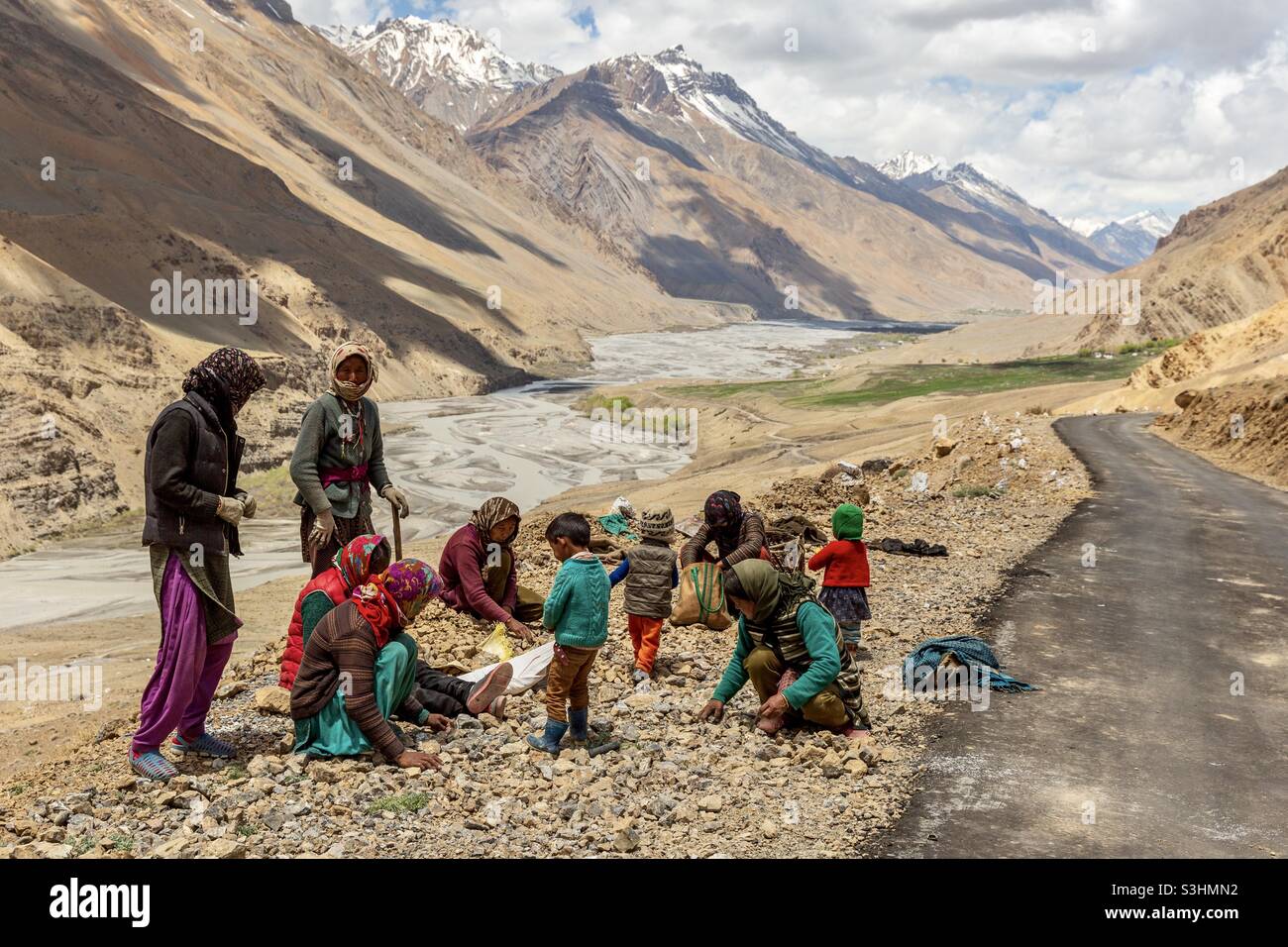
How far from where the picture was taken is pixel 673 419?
58688mm

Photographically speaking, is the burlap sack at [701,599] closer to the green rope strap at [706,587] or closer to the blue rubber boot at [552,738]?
the green rope strap at [706,587]

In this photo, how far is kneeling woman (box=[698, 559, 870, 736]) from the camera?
6.54 m

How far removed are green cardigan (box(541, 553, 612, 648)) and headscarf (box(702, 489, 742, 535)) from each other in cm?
210

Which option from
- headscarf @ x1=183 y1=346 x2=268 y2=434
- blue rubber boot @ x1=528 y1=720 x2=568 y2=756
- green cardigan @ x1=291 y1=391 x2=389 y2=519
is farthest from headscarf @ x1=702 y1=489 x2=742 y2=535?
headscarf @ x1=183 y1=346 x2=268 y2=434

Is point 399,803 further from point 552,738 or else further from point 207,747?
point 207,747

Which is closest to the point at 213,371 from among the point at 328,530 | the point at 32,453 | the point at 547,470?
the point at 328,530

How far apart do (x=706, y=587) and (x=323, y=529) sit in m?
3.64

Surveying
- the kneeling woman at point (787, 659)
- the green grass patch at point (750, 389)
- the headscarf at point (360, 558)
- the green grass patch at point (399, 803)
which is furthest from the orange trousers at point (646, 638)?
the green grass patch at point (750, 389)

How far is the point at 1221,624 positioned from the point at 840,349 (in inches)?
5112

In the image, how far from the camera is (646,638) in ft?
27.6

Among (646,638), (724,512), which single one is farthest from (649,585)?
(724,512)

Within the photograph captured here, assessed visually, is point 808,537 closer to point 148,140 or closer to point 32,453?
point 32,453

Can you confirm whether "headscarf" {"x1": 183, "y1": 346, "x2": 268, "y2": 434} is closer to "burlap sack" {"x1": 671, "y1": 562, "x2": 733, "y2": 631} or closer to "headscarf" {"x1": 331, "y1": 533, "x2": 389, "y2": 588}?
"headscarf" {"x1": 331, "y1": 533, "x2": 389, "y2": 588}

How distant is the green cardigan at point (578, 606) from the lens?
6.41 m
